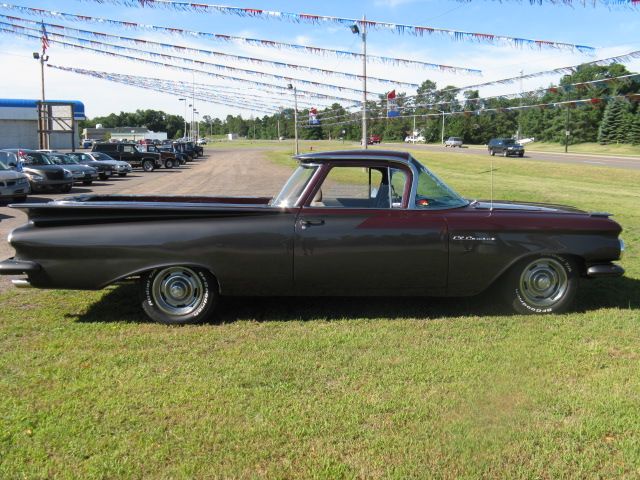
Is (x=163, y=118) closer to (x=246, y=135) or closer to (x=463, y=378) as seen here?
(x=246, y=135)

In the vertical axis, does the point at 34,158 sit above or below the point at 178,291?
above

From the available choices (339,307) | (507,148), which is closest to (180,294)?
Answer: (339,307)

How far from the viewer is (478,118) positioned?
28.4m

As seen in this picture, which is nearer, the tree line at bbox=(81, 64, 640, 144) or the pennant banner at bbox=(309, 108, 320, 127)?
the tree line at bbox=(81, 64, 640, 144)

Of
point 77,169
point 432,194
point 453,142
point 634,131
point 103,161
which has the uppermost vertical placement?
point 634,131

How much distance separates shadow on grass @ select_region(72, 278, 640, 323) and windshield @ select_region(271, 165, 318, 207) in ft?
3.49

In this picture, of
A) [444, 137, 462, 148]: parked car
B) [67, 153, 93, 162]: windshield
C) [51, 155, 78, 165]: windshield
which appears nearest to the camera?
[51, 155, 78, 165]: windshield

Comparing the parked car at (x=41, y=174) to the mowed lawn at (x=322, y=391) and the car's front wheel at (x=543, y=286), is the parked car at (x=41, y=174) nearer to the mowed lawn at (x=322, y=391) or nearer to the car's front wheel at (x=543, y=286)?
the mowed lawn at (x=322, y=391)

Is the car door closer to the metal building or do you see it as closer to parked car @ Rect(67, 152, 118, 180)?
parked car @ Rect(67, 152, 118, 180)

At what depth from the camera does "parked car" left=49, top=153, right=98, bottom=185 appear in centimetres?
2381

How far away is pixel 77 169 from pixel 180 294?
21.2 m

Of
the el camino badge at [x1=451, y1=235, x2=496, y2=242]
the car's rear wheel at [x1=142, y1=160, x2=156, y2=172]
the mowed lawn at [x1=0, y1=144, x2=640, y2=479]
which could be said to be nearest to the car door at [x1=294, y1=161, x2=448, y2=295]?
the el camino badge at [x1=451, y1=235, x2=496, y2=242]

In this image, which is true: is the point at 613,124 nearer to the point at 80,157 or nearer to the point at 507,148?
the point at 507,148

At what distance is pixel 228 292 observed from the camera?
16.6 ft
